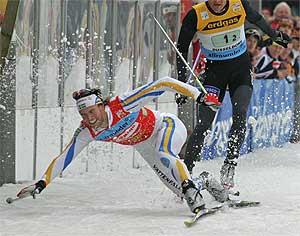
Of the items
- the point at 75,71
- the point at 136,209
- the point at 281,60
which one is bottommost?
the point at 136,209

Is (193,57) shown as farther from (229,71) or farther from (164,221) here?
(164,221)

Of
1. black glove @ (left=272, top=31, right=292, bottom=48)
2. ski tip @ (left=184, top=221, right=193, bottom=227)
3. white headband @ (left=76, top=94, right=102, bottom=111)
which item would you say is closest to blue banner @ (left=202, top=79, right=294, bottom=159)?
black glove @ (left=272, top=31, right=292, bottom=48)

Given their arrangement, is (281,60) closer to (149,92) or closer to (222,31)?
(222,31)

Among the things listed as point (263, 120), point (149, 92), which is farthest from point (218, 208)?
point (263, 120)

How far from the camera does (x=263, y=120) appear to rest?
1426cm

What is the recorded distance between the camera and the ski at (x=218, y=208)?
279 inches

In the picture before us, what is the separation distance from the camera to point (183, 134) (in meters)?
7.98

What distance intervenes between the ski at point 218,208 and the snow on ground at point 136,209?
0.05 meters

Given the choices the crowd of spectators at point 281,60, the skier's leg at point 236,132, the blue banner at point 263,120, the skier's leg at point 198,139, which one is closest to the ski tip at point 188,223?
the skier's leg at point 236,132

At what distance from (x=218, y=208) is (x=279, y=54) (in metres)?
8.80

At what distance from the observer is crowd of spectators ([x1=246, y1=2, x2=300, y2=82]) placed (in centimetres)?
1498


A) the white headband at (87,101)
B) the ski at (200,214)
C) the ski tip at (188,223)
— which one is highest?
the white headband at (87,101)

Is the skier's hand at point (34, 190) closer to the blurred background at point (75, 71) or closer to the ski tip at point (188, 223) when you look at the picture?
the ski tip at point (188, 223)

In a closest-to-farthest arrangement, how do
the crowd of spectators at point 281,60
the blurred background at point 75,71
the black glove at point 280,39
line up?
the black glove at point 280,39, the blurred background at point 75,71, the crowd of spectators at point 281,60
